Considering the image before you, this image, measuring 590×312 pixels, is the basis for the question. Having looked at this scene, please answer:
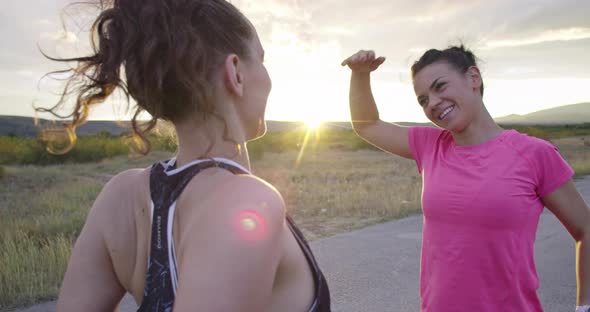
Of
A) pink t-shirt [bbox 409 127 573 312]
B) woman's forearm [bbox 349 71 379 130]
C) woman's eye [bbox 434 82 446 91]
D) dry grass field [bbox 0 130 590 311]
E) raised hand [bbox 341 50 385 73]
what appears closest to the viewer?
pink t-shirt [bbox 409 127 573 312]

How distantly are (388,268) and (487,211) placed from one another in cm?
297

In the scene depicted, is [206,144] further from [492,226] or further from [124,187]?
[492,226]

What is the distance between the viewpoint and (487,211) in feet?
6.83

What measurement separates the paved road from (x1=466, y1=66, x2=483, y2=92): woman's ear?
214 cm

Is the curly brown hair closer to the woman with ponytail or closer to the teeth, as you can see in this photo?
the woman with ponytail

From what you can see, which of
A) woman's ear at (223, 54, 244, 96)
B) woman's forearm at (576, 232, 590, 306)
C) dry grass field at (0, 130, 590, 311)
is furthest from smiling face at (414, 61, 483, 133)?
dry grass field at (0, 130, 590, 311)

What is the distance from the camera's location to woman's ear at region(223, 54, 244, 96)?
97cm

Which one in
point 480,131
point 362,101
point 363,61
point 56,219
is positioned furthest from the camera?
point 56,219

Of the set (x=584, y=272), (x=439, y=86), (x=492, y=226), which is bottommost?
(x=584, y=272)

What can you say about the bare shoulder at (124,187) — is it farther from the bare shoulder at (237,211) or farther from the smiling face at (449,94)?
the smiling face at (449,94)

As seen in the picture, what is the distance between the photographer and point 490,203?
208 centimetres

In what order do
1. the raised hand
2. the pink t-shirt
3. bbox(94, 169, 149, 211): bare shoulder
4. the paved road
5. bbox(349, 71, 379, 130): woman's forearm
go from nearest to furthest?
bbox(94, 169, 149, 211): bare shoulder → the pink t-shirt → the raised hand → bbox(349, 71, 379, 130): woman's forearm → the paved road

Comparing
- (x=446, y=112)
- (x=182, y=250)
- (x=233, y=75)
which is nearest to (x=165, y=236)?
(x=182, y=250)

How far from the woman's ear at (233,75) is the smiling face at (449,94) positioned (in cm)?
159
